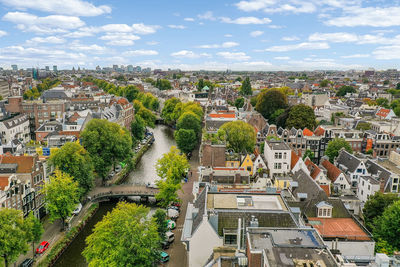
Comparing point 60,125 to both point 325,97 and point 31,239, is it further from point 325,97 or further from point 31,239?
point 325,97

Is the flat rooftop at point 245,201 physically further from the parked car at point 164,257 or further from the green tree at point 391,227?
the green tree at point 391,227

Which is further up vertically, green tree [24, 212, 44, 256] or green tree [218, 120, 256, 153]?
green tree [218, 120, 256, 153]

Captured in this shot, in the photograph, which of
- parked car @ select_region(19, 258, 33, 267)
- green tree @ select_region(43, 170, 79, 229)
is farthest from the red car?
green tree @ select_region(43, 170, 79, 229)

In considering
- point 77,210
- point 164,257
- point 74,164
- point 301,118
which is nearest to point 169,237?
point 164,257

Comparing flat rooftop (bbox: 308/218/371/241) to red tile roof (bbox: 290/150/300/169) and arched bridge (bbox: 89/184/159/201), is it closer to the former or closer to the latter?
red tile roof (bbox: 290/150/300/169)

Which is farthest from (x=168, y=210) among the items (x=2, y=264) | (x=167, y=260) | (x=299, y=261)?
(x=299, y=261)
